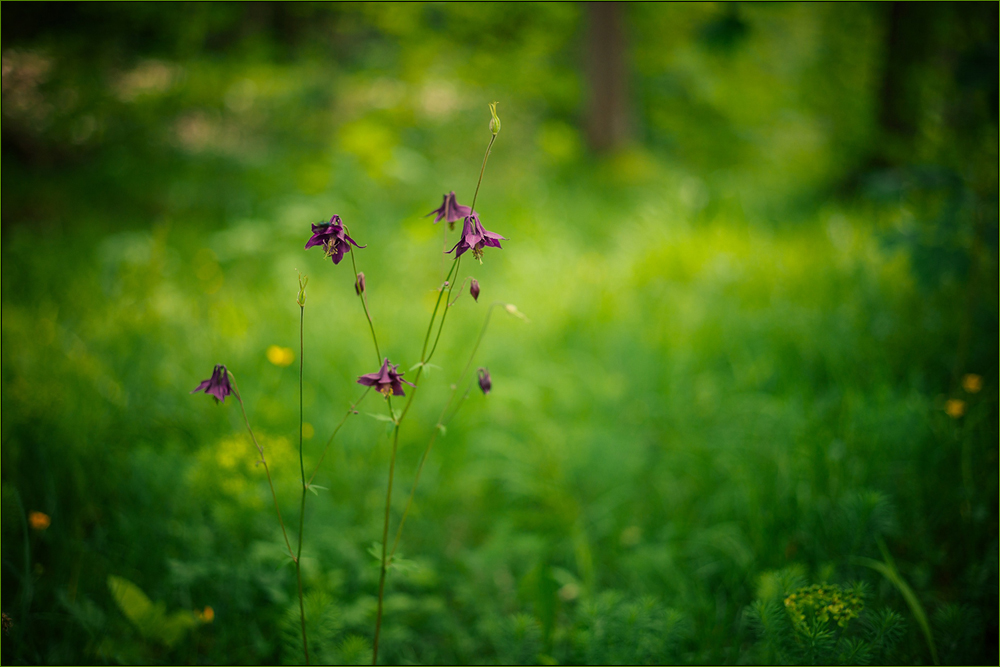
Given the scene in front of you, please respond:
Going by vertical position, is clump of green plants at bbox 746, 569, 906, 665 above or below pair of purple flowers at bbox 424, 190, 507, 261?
below

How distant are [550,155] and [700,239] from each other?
234 centimetres

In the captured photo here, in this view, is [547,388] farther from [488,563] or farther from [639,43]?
[639,43]

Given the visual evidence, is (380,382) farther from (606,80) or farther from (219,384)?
(606,80)

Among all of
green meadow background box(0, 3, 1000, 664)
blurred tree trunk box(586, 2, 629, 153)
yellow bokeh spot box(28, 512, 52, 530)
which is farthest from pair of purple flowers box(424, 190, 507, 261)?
blurred tree trunk box(586, 2, 629, 153)

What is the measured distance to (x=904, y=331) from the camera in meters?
2.66

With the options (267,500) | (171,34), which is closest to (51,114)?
(171,34)

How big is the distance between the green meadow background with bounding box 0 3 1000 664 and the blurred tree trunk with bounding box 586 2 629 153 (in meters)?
0.81

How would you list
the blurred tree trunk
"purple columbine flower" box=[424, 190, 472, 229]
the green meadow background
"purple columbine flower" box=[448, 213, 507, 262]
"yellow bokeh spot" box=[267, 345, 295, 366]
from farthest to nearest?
the blurred tree trunk, "yellow bokeh spot" box=[267, 345, 295, 366], the green meadow background, "purple columbine flower" box=[424, 190, 472, 229], "purple columbine flower" box=[448, 213, 507, 262]

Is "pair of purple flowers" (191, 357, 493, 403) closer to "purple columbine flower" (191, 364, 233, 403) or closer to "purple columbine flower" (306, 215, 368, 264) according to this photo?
"purple columbine flower" (191, 364, 233, 403)

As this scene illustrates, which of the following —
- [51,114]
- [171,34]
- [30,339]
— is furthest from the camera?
[171,34]

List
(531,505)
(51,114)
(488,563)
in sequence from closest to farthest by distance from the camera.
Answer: (488,563)
(531,505)
(51,114)

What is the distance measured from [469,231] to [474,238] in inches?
1.1

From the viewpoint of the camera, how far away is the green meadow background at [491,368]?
1.57m

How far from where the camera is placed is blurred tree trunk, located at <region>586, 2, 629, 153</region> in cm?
572
